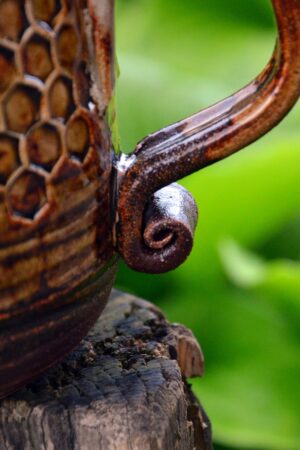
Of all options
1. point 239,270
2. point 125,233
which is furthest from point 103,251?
point 239,270

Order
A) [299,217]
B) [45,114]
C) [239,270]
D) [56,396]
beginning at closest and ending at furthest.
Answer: [45,114] < [56,396] < [239,270] < [299,217]

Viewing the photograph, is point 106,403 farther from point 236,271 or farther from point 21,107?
point 236,271

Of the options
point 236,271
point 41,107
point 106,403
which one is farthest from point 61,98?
point 236,271

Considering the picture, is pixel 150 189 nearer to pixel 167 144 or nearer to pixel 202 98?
pixel 167 144

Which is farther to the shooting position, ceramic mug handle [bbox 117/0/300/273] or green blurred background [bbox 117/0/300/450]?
green blurred background [bbox 117/0/300/450]

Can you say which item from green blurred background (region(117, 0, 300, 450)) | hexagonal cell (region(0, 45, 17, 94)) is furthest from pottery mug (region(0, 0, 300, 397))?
green blurred background (region(117, 0, 300, 450))

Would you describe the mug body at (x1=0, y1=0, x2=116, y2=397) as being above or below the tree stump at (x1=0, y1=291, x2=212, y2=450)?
above

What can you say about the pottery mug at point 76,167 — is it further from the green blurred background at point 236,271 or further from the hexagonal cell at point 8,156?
the green blurred background at point 236,271

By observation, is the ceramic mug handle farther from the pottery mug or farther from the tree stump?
the tree stump

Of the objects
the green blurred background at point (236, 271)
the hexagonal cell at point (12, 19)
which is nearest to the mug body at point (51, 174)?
the hexagonal cell at point (12, 19)
